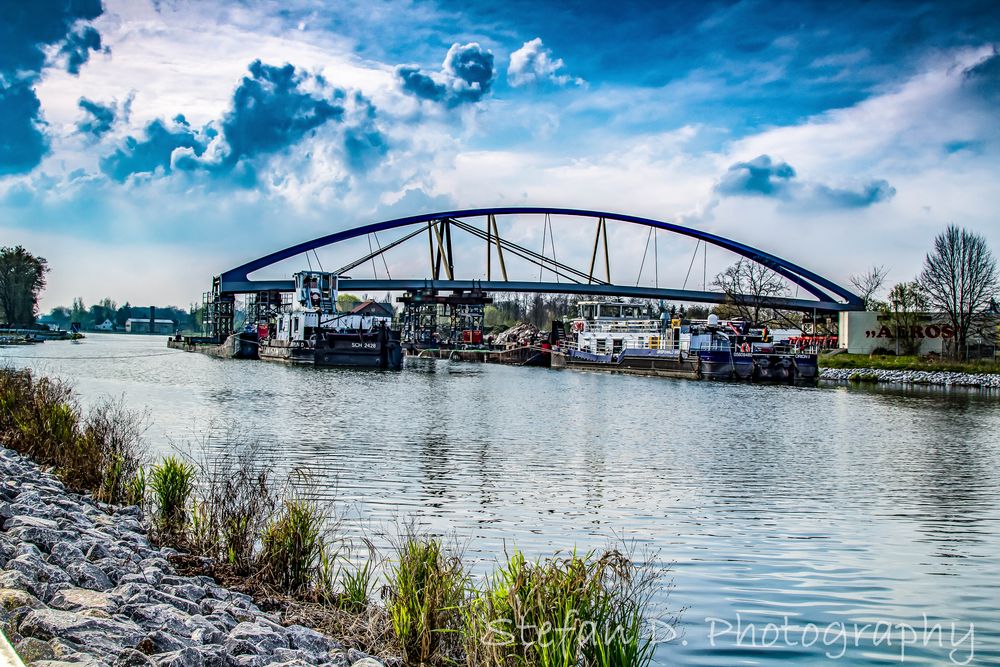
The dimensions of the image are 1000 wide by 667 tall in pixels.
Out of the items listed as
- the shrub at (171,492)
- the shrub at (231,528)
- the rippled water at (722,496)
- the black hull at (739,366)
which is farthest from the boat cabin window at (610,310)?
the shrub at (231,528)

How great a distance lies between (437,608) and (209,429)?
16729 mm

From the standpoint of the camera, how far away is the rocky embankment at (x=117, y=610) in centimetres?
488

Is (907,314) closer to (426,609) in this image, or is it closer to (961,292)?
(961,292)

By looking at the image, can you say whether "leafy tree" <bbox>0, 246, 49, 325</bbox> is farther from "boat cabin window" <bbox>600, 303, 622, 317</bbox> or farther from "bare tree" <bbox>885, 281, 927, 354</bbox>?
"bare tree" <bbox>885, 281, 927, 354</bbox>

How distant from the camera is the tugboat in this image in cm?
6444

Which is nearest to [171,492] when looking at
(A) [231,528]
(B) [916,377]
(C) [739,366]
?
(A) [231,528]

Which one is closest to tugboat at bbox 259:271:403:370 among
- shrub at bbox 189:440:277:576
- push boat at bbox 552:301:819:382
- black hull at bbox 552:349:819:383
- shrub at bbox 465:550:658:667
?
push boat at bbox 552:301:819:382

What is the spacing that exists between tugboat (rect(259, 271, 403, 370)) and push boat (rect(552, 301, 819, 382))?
17.8 metres

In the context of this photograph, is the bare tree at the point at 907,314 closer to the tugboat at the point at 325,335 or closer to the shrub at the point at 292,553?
the tugboat at the point at 325,335

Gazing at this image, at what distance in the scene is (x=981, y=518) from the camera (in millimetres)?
12734

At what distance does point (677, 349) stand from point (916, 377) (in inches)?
655

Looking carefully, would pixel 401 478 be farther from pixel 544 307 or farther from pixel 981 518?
pixel 544 307

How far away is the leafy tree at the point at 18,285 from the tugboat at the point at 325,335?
40.7 meters

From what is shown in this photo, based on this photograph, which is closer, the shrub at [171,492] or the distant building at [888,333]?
the shrub at [171,492]
